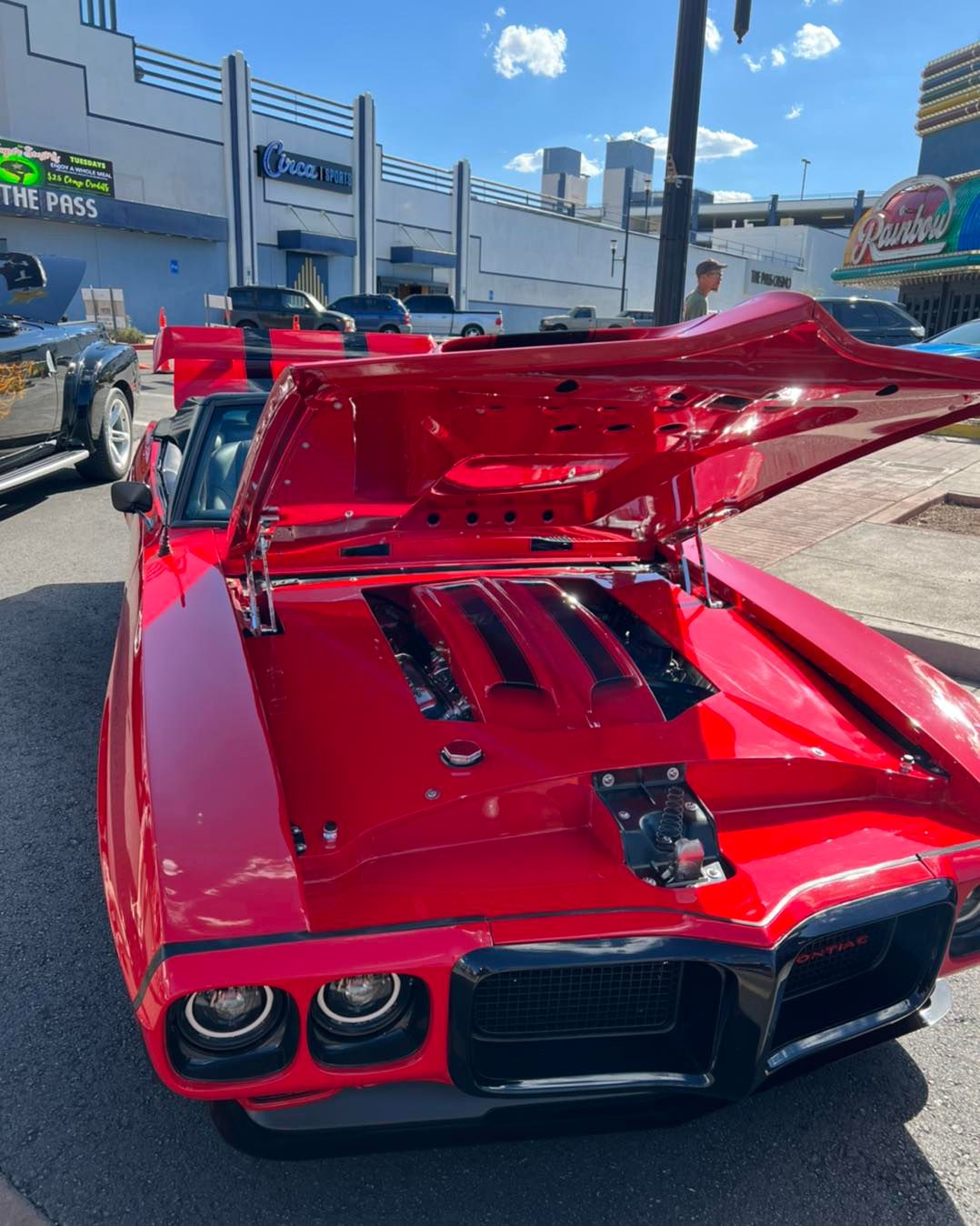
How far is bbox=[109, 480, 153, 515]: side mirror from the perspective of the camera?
2.96 meters

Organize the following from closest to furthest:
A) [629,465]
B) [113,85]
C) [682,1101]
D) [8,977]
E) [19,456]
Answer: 1. [682,1101]
2. [8,977]
3. [629,465]
4. [19,456]
5. [113,85]

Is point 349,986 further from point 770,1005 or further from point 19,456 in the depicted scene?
point 19,456

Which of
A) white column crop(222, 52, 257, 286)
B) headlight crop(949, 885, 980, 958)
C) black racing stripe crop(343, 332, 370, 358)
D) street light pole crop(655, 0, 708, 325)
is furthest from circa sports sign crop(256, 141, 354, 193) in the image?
headlight crop(949, 885, 980, 958)

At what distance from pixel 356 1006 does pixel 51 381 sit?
20.2ft

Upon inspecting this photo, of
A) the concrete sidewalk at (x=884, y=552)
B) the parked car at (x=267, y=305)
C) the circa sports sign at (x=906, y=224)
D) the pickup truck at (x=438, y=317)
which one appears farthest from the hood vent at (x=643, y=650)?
the pickup truck at (x=438, y=317)

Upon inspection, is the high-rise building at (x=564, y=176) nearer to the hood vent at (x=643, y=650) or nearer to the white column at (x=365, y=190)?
the white column at (x=365, y=190)

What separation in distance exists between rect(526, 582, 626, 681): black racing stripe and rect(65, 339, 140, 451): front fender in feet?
17.5

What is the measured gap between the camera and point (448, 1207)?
5.72 feet

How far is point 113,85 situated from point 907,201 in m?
21.9

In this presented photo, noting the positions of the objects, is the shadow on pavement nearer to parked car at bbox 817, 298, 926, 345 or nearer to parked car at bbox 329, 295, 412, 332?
parked car at bbox 817, 298, 926, 345

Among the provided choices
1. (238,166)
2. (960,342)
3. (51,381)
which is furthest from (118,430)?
(238,166)

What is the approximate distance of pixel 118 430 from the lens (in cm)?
765

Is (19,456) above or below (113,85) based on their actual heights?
below

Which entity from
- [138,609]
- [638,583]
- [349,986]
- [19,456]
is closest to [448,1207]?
[349,986]
